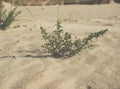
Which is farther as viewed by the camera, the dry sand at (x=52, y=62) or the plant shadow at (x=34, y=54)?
the plant shadow at (x=34, y=54)

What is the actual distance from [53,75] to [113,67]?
0.66 m

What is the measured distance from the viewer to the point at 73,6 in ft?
23.2

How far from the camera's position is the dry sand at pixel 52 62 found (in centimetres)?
286

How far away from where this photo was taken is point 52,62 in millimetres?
3268

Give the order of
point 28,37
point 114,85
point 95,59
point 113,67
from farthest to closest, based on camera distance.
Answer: point 28,37
point 95,59
point 113,67
point 114,85

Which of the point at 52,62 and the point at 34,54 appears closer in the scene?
the point at 52,62

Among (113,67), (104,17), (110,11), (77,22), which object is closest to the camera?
(113,67)

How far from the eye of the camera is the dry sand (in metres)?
2.86

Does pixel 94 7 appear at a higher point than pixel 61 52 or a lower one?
lower

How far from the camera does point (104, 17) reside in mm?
6078

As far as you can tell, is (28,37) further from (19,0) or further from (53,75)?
(19,0)

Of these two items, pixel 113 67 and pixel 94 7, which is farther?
pixel 94 7

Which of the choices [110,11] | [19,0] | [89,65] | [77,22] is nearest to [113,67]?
[89,65]

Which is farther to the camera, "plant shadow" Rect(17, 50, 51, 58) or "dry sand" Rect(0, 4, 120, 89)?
"plant shadow" Rect(17, 50, 51, 58)
